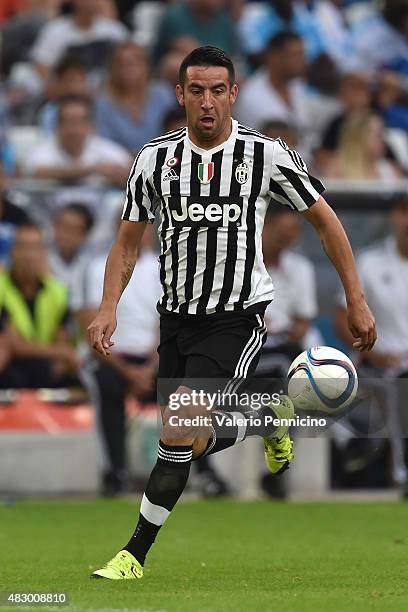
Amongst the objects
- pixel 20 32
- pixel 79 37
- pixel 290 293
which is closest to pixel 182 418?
pixel 290 293

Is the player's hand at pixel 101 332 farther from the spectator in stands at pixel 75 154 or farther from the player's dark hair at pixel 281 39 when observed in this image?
the player's dark hair at pixel 281 39

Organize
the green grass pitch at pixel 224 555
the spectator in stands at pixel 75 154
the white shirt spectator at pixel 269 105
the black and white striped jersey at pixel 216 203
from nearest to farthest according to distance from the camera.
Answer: the green grass pitch at pixel 224 555 → the black and white striped jersey at pixel 216 203 → the spectator in stands at pixel 75 154 → the white shirt spectator at pixel 269 105

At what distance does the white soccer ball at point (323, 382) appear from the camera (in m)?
6.48

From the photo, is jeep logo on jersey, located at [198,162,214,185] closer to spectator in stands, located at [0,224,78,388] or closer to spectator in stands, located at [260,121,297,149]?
spectator in stands, located at [0,224,78,388]

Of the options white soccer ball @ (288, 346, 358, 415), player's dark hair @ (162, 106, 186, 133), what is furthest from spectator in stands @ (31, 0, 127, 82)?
white soccer ball @ (288, 346, 358, 415)

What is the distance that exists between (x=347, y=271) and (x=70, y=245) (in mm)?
6681

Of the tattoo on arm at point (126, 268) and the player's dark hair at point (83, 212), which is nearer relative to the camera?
the tattoo on arm at point (126, 268)

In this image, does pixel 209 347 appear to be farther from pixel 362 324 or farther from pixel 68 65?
pixel 68 65

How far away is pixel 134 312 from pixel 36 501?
187 cm

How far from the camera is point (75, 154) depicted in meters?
13.6

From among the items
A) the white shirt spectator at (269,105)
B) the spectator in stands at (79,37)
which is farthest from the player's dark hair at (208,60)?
the spectator in stands at (79,37)

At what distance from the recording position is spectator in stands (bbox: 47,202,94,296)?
12.6 metres

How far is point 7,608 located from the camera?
5.14m

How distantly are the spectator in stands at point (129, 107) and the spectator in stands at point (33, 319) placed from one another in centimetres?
260
